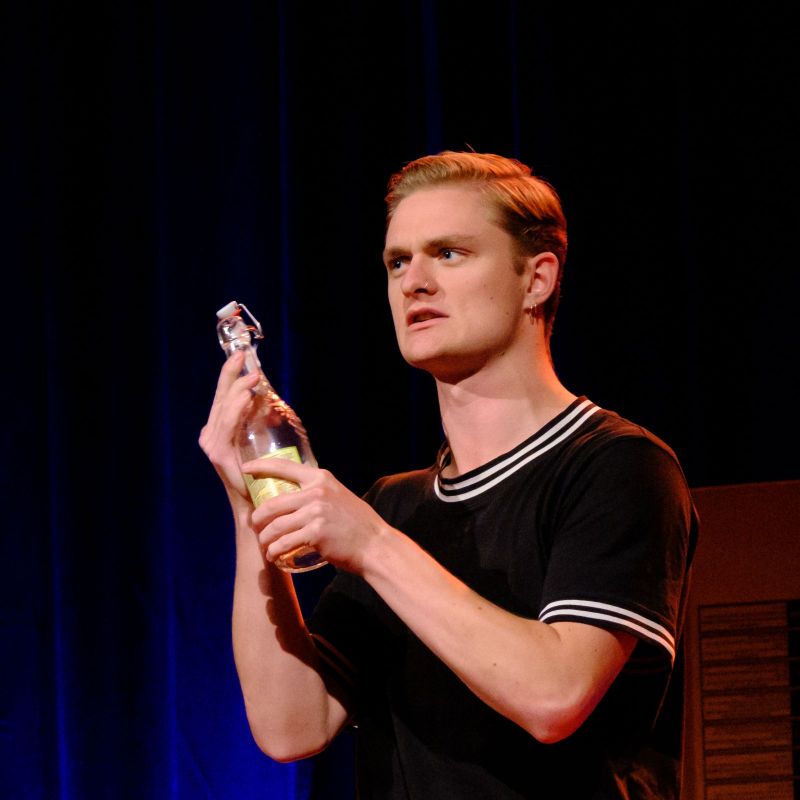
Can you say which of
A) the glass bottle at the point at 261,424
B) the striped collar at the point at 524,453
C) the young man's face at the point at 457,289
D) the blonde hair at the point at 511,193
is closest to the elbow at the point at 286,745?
the glass bottle at the point at 261,424

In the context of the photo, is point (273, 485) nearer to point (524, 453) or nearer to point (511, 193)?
point (524, 453)

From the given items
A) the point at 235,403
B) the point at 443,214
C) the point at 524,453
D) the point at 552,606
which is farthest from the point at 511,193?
the point at 552,606

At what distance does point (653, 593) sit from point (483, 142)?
1.20m

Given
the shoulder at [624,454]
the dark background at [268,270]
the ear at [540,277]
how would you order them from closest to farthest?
the shoulder at [624,454]
the ear at [540,277]
the dark background at [268,270]

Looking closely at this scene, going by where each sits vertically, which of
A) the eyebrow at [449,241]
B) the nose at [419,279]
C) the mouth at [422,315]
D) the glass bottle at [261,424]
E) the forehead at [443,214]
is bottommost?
the glass bottle at [261,424]

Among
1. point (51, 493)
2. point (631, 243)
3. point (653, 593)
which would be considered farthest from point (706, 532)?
point (51, 493)

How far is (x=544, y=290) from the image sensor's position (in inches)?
56.6

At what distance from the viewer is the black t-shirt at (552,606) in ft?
3.73

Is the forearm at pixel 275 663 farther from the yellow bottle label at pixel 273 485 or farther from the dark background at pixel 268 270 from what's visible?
the dark background at pixel 268 270

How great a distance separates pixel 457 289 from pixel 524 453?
8.6 inches

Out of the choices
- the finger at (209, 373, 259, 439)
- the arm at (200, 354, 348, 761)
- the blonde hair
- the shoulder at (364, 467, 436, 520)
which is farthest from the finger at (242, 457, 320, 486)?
the blonde hair

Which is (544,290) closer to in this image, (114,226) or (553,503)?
(553,503)

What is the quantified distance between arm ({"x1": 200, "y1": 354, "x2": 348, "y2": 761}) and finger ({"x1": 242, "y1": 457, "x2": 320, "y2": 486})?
236 millimetres

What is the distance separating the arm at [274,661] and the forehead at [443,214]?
400mm
